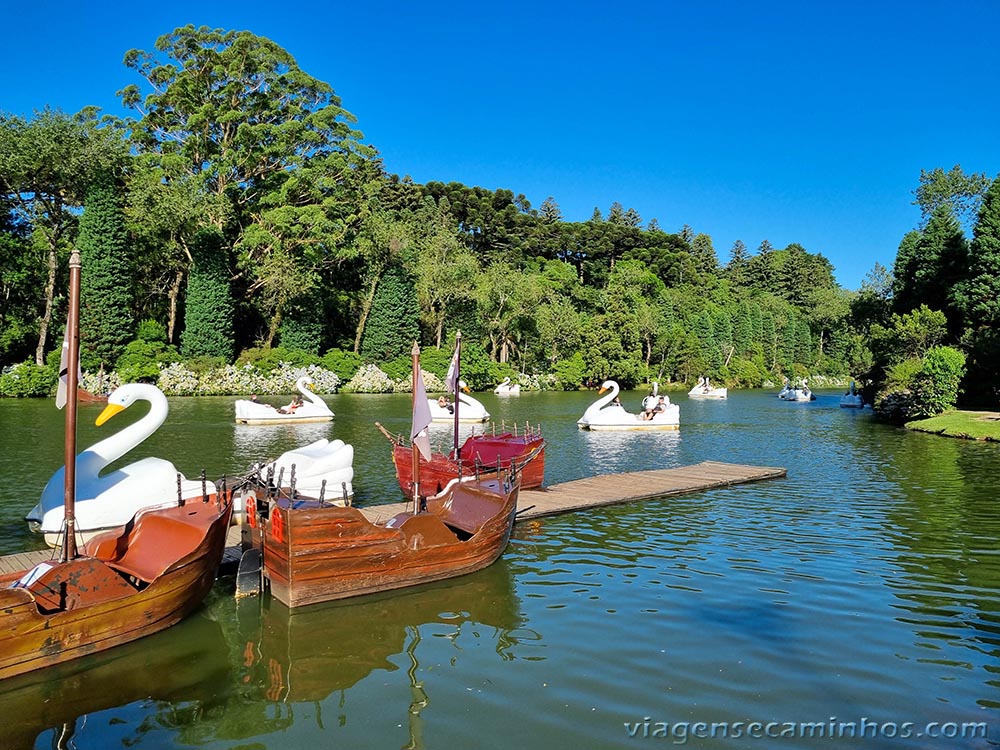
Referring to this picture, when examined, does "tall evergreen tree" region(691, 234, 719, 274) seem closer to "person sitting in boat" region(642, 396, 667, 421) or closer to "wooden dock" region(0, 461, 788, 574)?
"person sitting in boat" region(642, 396, 667, 421)

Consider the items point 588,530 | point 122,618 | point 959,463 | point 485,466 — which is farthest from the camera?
point 959,463

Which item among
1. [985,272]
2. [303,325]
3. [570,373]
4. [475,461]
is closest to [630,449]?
[475,461]

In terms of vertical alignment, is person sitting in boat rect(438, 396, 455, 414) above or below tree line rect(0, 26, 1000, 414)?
below

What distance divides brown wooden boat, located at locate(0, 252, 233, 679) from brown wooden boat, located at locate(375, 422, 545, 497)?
19.1 feet

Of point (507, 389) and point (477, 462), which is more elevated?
point (507, 389)

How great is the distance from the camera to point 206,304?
51.7 metres

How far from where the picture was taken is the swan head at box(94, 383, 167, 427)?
10.9 m

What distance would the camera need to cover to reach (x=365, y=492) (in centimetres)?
1664

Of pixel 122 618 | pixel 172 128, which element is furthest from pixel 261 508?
pixel 172 128

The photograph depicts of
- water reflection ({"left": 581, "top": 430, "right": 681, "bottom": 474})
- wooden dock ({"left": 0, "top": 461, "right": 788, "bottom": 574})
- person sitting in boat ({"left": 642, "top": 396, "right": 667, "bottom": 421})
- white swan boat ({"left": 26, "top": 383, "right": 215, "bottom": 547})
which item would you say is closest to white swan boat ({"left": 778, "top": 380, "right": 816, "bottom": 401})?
person sitting in boat ({"left": 642, "top": 396, "right": 667, "bottom": 421})

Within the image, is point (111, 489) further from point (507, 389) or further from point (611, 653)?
point (507, 389)

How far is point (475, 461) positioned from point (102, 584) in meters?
9.07

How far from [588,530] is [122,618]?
8.04m

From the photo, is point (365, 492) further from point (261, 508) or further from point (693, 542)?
point (693, 542)
